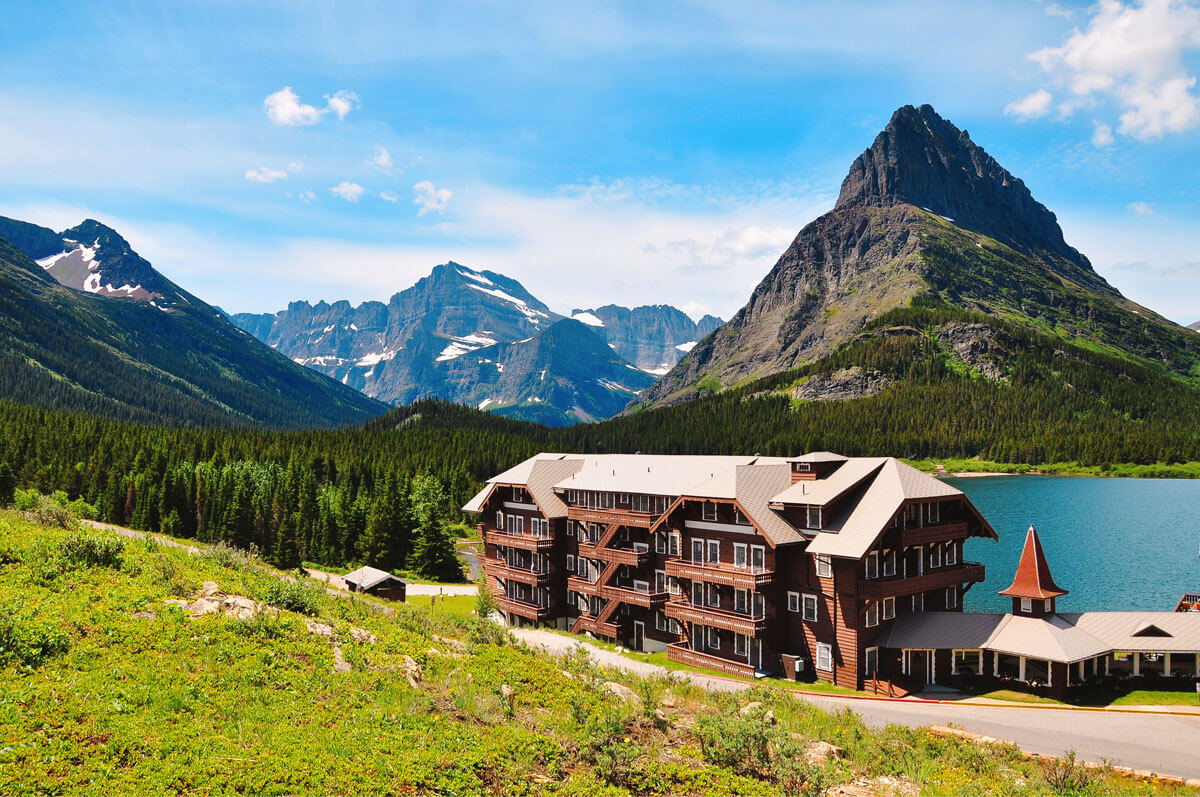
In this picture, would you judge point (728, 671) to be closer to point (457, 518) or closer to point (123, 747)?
point (123, 747)

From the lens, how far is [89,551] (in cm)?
2420

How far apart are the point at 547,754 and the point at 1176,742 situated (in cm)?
3137

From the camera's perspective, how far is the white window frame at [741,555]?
46.1m

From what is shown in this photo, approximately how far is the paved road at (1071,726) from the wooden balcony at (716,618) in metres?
6.21

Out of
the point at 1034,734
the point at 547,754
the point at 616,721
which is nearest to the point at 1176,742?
the point at 1034,734

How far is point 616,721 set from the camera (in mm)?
19375

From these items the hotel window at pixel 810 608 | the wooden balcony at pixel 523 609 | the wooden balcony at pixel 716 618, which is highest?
the hotel window at pixel 810 608

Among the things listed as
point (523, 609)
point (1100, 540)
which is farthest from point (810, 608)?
point (1100, 540)

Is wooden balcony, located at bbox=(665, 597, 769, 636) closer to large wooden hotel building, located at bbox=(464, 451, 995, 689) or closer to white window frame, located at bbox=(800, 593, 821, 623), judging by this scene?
large wooden hotel building, located at bbox=(464, 451, 995, 689)

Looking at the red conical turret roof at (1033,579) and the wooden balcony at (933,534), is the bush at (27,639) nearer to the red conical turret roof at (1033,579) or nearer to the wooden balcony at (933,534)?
the wooden balcony at (933,534)

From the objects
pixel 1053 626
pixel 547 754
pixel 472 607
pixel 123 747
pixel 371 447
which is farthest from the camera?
pixel 371 447

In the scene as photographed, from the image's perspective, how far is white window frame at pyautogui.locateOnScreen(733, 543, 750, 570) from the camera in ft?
151

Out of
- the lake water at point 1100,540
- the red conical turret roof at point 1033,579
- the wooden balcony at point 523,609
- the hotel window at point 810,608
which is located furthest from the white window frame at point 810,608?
the lake water at point 1100,540

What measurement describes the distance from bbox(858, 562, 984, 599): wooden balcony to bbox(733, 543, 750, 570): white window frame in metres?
7.30
